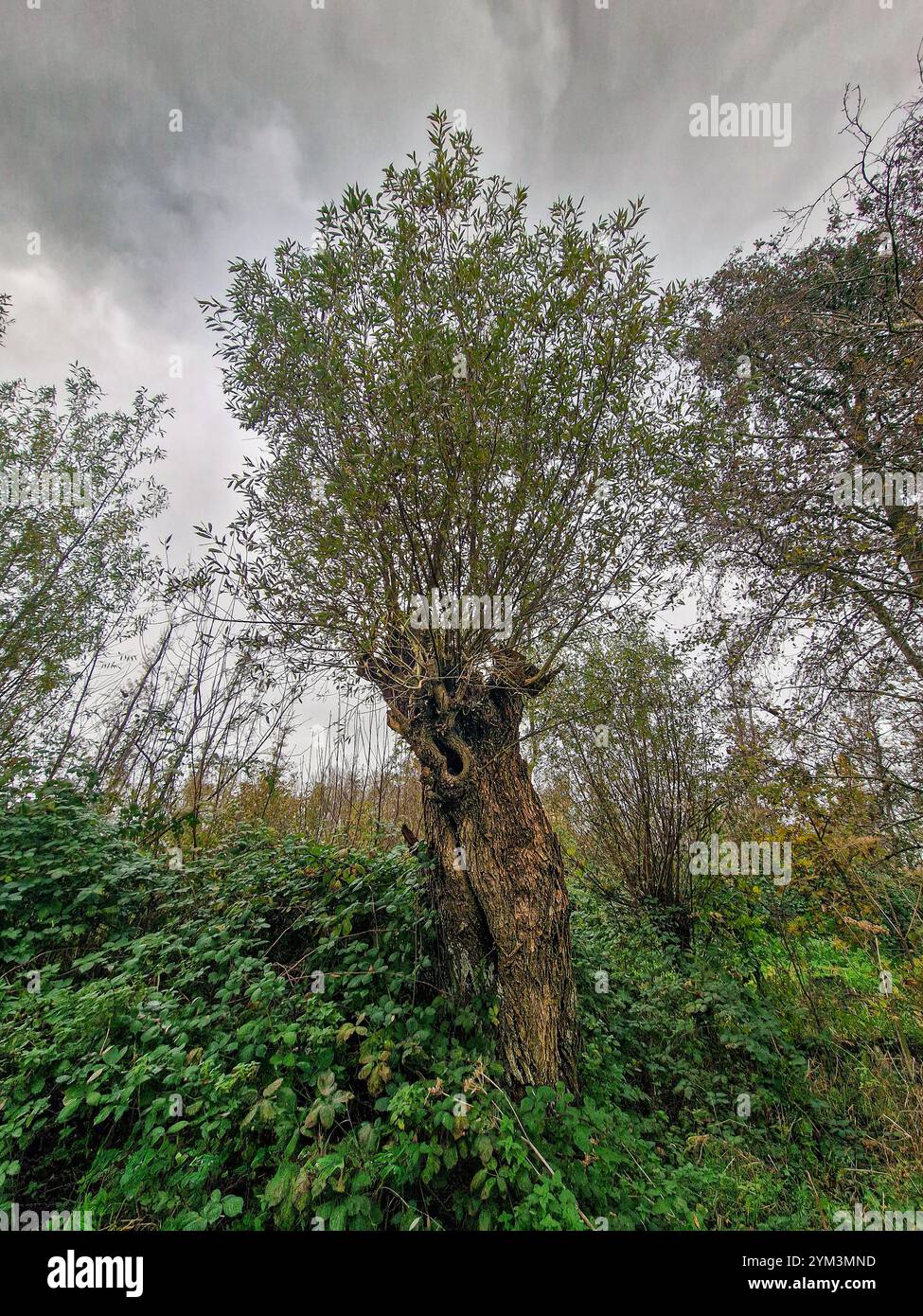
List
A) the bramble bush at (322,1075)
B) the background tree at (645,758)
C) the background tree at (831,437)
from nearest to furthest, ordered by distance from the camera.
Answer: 1. the bramble bush at (322,1075)
2. the background tree at (831,437)
3. the background tree at (645,758)

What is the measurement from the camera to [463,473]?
8.52 feet

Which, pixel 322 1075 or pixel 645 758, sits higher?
pixel 645 758

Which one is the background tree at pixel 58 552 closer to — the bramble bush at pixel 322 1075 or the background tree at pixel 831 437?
the bramble bush at pixel 322 1075

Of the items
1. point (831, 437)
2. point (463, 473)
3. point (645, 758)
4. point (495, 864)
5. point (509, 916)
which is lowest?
point (509, 916)

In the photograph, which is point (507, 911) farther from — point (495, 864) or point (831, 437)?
point (831, 437)

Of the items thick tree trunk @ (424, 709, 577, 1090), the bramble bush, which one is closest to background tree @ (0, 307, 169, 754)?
the bramble bush

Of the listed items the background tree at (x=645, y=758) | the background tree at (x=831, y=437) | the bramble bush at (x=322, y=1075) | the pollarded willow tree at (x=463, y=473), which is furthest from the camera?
the background tree at (x=645, y=758)

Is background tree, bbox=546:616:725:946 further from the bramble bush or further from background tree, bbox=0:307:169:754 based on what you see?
background tree, bbox=0:307:169:754

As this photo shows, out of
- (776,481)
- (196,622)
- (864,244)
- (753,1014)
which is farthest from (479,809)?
(864,244)

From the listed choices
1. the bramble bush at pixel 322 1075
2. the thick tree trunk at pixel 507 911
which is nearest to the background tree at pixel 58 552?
the bramble bush at pixel 322 1075

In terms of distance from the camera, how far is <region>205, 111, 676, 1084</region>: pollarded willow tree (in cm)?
244

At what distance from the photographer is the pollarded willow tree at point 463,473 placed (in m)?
2.44

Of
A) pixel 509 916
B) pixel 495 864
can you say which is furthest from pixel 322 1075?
pixel 495 864

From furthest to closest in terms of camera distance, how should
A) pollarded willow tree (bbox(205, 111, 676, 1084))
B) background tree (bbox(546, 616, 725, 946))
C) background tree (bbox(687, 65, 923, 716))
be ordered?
background tree (bbox(546, 616, 725, 946))
background tree (bbox(687, 65, 923, 716))
pollarded willow tree (bbox(205, 111, 676, 1084))
